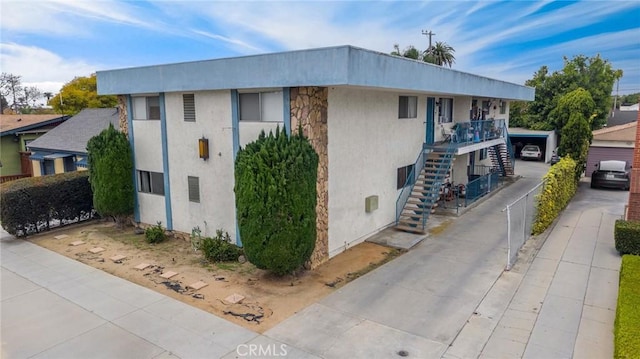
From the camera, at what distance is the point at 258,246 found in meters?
9.61

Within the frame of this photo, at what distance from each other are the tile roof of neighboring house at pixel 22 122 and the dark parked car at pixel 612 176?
3367 centimetres

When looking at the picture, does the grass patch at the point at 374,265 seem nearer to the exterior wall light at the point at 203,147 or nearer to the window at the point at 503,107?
the exterior wall light at the point at 203,147

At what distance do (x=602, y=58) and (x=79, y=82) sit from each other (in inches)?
2115

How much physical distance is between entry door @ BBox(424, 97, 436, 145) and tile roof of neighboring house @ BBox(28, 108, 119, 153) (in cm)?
1626

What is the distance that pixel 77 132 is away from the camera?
899 inches

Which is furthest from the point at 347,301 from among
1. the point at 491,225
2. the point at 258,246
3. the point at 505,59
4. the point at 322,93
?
the point at 505,59

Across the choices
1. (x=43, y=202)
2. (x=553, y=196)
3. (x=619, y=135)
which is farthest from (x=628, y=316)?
(x=619, y=135)

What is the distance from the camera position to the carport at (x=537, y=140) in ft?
112

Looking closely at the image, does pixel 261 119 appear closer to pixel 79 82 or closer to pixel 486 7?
pixel 486 7

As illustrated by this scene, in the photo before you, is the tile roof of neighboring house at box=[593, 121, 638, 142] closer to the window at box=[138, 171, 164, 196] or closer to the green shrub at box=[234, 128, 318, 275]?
the green shrub at box=[234, 128, 318, 275]

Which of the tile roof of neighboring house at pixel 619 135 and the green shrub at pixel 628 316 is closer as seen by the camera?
the green shrub at pixel 628 316

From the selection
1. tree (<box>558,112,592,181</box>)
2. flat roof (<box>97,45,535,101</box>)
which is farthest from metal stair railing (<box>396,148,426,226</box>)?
tree (<box>558,112,592,181</box>)

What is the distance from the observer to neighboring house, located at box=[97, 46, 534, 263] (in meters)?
10.3

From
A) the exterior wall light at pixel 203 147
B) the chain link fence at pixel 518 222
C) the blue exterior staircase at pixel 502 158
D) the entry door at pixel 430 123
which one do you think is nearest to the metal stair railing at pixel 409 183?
the entry door at pixel 430 123
